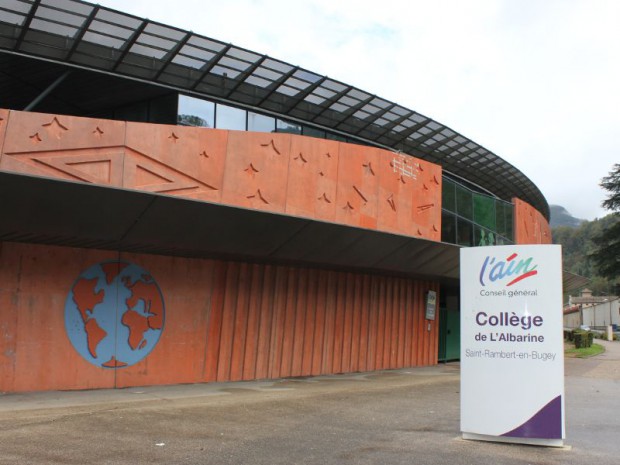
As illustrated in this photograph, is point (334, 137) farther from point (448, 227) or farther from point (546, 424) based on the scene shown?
point (546, 424)

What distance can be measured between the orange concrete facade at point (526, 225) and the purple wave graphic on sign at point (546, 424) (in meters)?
17.1

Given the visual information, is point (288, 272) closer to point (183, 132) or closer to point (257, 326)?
point (257, 326)

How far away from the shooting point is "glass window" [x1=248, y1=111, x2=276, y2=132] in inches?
720

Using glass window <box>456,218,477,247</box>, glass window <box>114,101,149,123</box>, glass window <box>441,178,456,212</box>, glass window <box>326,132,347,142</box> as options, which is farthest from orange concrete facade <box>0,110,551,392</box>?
glass window <box>114,101,149,123</box>

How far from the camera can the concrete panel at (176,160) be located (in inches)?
444

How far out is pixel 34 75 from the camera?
15.8 meters

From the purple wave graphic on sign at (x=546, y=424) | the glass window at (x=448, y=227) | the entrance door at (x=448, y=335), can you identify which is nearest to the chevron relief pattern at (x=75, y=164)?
the purple wave graphic on sign at (x=546, y=424)

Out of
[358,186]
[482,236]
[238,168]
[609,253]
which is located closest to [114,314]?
[238,168]

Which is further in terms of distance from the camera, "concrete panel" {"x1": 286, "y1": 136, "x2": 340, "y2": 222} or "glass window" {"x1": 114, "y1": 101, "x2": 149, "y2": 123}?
"glass window" {"x1": 114, "y1": 101, "x2": 149, "y2": 123}

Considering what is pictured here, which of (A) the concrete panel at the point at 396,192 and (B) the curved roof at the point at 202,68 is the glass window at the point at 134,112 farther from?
(A) the concrete panel at the point at 396,192

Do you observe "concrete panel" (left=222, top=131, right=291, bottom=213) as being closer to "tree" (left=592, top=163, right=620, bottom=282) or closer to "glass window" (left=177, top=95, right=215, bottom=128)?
"glass window" (left=177, top=95, right=215, bottom=128)

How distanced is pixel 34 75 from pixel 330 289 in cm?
992

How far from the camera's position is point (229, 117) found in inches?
699

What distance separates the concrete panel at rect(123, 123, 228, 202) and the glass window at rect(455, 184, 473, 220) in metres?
9.59
